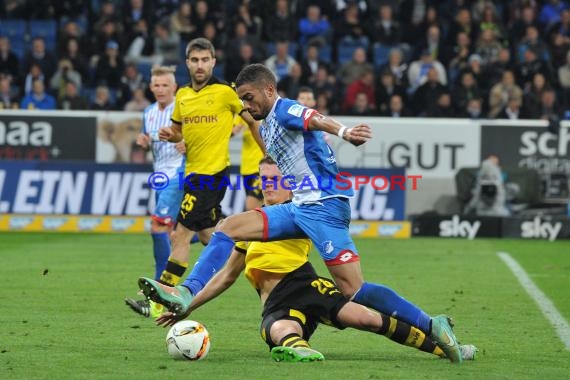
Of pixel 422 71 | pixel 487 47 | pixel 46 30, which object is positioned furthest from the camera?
pixel 46 30

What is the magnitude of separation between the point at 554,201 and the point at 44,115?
8537mm

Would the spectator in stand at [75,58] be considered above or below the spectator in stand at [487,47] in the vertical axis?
below

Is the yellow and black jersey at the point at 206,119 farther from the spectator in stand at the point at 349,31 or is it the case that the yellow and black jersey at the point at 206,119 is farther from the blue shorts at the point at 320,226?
the spectator in stand at the point at 349,31

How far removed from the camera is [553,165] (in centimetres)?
2044

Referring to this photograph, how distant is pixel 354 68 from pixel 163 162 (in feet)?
36.7

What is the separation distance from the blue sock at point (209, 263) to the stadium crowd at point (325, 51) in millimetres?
12775

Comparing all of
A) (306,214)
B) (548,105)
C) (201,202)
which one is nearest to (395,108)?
(548,105)

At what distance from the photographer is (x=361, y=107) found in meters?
21.6

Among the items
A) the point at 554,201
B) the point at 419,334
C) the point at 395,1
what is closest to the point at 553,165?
the point at 554,201

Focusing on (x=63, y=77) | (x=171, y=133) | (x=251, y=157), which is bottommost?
(x=251, y=157)

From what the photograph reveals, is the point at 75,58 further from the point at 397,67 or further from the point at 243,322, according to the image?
the point at 243,322

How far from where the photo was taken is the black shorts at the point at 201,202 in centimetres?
1096

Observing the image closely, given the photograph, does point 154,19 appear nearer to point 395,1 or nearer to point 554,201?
point 395,1

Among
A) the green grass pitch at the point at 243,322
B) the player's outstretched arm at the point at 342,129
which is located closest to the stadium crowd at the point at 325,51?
the green grass pitch at the point at 243,322
